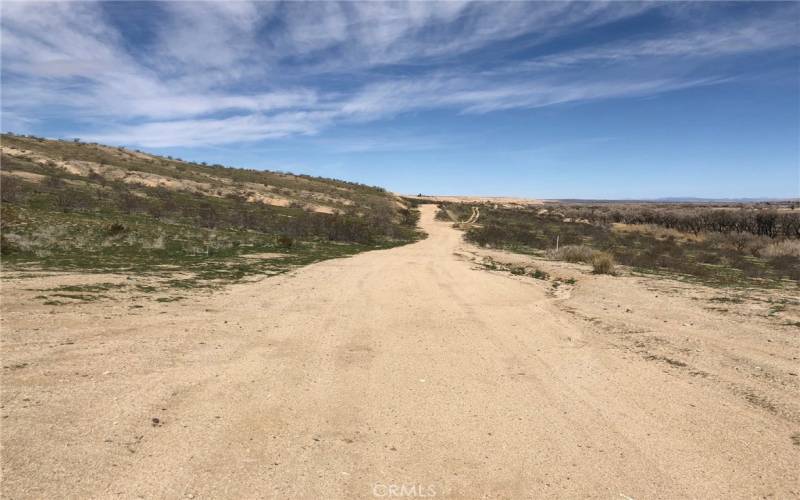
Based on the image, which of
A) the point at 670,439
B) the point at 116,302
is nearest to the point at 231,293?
the point at 116,302

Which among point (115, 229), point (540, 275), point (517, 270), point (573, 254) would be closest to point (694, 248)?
point (573, 254)

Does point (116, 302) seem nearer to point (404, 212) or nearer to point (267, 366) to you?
point (267, 366)

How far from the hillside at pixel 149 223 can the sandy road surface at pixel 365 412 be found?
7512mm

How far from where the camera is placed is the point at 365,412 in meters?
5.98

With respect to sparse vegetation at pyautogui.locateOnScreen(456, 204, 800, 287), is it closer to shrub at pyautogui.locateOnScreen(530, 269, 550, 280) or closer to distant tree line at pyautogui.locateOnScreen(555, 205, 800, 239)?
A: distant tree line at pyautogui.locateOnScreen(555, 205, 800, 239)

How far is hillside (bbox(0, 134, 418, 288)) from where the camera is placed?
54.4 ft

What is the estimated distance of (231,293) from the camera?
12633 mm

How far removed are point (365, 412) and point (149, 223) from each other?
23.7 meters

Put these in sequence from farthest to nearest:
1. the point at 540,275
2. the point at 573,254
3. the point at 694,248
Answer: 1. the point at 694,248
2. the point at 573,254
3. the point at 540,275

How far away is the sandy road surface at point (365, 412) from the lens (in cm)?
453

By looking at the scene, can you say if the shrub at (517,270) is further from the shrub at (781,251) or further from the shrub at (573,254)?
the shrub at (781,251)

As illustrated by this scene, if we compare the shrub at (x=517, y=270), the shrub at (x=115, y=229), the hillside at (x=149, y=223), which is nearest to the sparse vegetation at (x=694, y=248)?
the shrub at (x=517, y=270)

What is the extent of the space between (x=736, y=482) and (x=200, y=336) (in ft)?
26.3

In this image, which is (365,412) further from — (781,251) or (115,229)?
(781,251)
